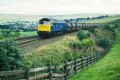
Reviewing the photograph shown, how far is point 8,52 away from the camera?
18.3 meters

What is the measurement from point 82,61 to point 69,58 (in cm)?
224

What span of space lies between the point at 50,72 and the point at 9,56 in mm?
3253

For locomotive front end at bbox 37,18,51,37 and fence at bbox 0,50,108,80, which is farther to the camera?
A: locomotive front end at bbox 37,18,51,37

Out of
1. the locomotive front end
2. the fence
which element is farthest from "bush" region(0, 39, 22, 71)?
the locomotive front end

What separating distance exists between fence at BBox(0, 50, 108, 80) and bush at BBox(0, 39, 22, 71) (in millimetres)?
596

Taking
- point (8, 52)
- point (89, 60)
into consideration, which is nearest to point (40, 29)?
point (89, 60)

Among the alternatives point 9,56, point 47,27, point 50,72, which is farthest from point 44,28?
point 9,56

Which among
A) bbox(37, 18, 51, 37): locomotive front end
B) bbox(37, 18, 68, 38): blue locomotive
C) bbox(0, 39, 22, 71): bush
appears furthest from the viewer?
bbox(37, 18, 68, 38): blue locomotive

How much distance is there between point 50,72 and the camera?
20469 mm

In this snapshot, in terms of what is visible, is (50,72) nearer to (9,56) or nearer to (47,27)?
(9,56)

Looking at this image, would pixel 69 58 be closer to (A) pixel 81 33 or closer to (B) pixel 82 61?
(B) pixel 82 61

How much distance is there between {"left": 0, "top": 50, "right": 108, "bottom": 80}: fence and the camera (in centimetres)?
1634

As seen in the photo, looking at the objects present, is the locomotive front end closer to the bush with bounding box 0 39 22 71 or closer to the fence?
the fence

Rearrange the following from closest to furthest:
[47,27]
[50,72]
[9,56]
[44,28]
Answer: [9,56]
[50,72]
[47,27]
[44,28]
